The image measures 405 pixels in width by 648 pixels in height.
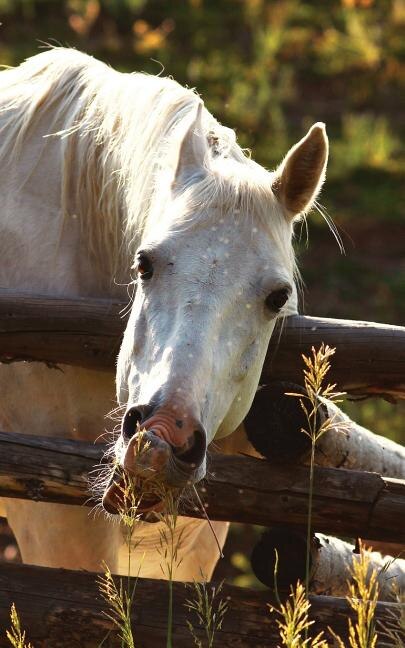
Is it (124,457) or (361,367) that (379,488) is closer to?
(361,367)

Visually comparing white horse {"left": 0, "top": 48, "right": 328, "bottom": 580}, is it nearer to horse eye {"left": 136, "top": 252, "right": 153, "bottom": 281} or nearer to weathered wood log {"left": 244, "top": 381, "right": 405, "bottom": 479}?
horse eye {"left": 136, "top": 252, "right": 153, "bottom": 281}

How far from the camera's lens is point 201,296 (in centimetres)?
308

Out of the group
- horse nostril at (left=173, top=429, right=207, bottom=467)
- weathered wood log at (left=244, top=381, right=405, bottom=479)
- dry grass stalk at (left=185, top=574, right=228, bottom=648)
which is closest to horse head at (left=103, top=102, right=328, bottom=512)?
horse nostril at (left=173, top=429, right=207, bottom=467)

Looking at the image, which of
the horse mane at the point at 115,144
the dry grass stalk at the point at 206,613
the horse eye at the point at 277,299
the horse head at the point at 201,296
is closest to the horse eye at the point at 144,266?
the horse head at the point at 201,296

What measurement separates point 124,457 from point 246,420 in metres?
0.82

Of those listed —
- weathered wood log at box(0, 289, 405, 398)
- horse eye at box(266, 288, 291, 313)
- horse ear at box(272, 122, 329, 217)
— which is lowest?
weathered wood log at box(0, 289, 405, 398)

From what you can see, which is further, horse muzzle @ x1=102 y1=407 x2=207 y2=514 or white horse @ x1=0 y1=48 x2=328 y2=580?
white horse @ x1=0 y1=48 x2=328 y2=580

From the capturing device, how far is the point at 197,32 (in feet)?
41.4

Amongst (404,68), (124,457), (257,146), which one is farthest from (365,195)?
(124,457)

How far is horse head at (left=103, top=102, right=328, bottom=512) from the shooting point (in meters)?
2.84

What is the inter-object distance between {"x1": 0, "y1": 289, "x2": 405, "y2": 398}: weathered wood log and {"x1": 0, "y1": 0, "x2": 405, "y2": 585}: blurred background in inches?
225

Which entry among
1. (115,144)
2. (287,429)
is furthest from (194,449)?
(115,144)

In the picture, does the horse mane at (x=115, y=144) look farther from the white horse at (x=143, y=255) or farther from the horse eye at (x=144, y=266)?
the horse eye at (x=144, y=266)

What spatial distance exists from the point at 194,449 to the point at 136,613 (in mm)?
666
